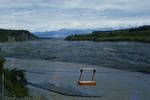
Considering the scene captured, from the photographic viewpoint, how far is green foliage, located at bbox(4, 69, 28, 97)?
24.6 m

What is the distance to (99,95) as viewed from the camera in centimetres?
3231

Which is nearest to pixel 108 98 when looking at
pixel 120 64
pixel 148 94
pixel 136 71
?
Result: pixel 148 94

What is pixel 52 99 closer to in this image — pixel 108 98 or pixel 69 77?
pixel 108 98

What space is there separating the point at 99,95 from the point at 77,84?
7547 mm

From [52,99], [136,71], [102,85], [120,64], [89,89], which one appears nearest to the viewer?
[52,99]

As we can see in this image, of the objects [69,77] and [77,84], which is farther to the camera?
[69,77]

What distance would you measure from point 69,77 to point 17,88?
19.9 metres

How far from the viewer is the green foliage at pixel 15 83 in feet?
80.7

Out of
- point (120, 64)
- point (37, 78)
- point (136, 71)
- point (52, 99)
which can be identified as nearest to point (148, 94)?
point (52, 99)

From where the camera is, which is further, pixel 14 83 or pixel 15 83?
pixel 15 83

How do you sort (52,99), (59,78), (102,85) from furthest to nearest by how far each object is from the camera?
1. (59,78)
2. (102,85)
3. (52,99)

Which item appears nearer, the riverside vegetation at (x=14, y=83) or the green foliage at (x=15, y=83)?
the riverside vegetation at (x=14, y=83)

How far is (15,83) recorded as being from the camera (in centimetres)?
2764

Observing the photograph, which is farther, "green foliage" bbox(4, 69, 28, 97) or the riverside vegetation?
"green foliage" bbox(4, 69, 28, 97)
